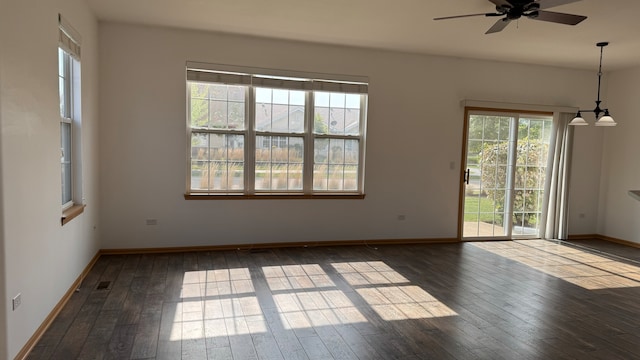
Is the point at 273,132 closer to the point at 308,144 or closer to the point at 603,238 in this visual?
the point at 308,144

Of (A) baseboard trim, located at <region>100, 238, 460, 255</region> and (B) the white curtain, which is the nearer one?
(A) baseboard trim, located at <region>100, 238, 460, 255</region>

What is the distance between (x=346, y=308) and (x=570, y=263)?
3409mm

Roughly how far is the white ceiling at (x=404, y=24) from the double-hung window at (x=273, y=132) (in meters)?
0.58

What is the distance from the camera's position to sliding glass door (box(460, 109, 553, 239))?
6.43 meters

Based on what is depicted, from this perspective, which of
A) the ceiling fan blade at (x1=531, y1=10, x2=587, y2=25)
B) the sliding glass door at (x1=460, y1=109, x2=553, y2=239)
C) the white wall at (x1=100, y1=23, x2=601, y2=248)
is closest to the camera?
the ceiling fan blade at (x1=531, y1=10, x2=587, y2=25)

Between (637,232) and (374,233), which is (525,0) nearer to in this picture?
(374,233)

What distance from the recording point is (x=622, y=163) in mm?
6762

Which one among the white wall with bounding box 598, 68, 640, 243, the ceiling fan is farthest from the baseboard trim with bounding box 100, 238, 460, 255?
the ceiling fan

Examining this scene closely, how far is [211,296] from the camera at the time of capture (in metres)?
3.77

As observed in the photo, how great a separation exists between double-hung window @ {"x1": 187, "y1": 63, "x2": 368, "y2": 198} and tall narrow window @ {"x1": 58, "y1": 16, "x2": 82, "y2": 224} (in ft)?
4.75

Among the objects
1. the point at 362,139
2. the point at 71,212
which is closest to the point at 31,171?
the point at 71,212

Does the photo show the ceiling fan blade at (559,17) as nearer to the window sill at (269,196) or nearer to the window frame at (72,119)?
the window sill at (269,196)

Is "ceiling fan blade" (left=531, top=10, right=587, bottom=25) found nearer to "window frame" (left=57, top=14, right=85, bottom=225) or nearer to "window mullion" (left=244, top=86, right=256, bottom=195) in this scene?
"window mullion" (left=244, top=86, right=256, bottom=195)

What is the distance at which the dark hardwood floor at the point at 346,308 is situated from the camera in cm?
287
